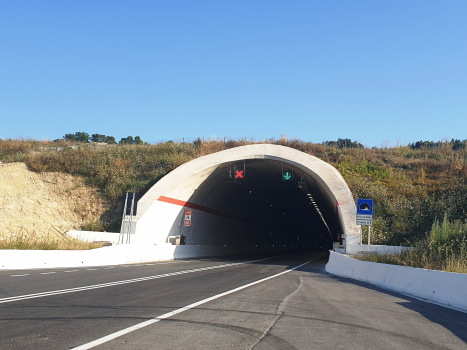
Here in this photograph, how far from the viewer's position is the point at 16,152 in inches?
1617

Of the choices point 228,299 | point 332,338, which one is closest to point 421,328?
point 332,338

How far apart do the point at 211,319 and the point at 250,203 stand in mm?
39488

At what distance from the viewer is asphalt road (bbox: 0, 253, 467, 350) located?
230 inches

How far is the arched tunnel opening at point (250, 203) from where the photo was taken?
3309cm

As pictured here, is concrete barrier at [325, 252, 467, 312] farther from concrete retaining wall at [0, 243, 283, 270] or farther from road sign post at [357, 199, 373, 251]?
concrete retaining wall at [0, 243, 283, 270]

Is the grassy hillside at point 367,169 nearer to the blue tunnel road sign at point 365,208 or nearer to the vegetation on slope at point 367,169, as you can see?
the vegetation on slope at point 367,169

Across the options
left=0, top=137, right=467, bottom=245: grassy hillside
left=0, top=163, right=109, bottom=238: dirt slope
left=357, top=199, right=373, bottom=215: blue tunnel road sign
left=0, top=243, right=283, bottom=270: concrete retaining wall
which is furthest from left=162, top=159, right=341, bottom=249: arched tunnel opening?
left=357, top=199, right=373, bottom=215: blue tunnel road sign

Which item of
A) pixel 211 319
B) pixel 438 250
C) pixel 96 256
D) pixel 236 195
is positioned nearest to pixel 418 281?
pixel 438 250

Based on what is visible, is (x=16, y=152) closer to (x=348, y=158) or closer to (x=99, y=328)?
(x=348, y=158)

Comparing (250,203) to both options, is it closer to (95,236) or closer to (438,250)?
(95,236)

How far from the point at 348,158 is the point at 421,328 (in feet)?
102

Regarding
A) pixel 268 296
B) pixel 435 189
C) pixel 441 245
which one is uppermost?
pixel 435 189

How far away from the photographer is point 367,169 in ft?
117

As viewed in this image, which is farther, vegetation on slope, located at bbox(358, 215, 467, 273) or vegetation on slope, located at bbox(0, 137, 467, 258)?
vegetation on slope, located at bbox(0, 137, 467, 258)
